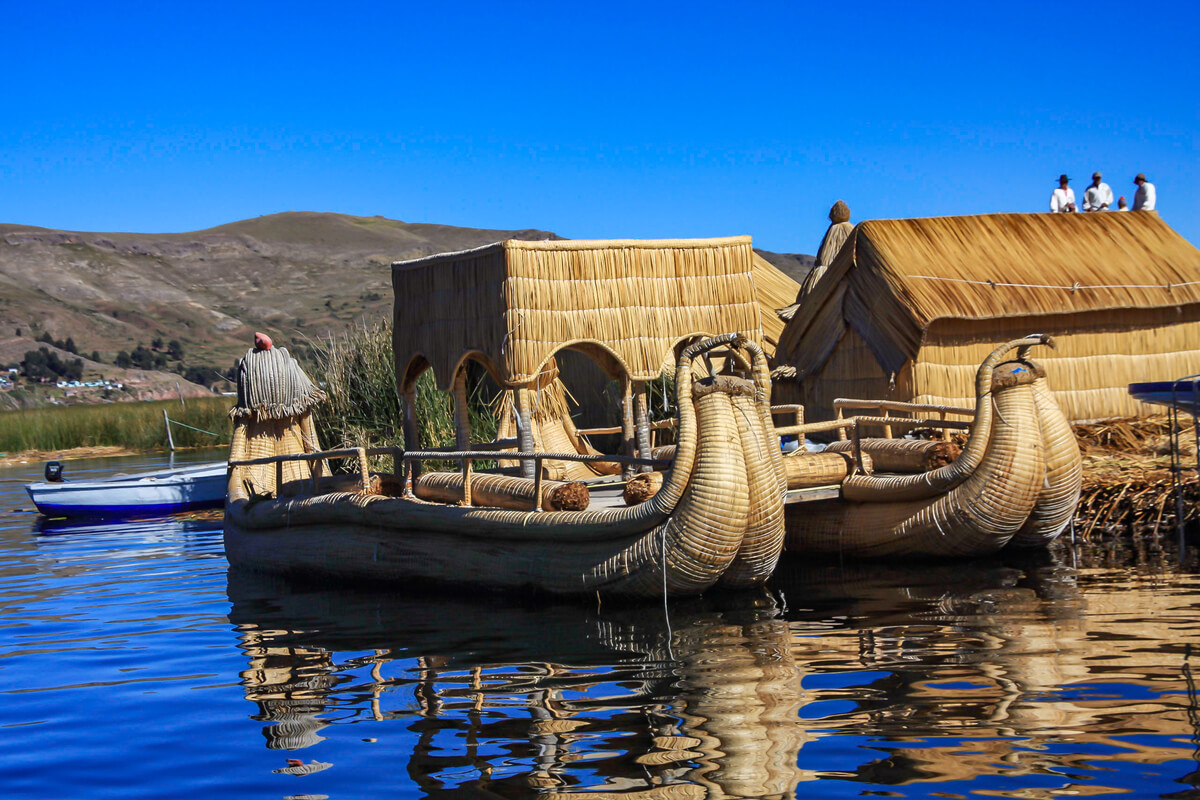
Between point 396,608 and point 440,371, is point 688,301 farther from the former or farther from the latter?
point 396,608

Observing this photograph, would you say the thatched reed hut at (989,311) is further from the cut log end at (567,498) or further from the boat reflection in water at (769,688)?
the cut log end at (567,498)

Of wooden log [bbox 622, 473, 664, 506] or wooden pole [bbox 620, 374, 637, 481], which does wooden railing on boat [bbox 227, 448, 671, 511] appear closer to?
wooden log [bbox 622, 473, 664, 506]

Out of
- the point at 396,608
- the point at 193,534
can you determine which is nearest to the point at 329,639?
the point at 396,608

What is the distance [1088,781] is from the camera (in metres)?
4.92

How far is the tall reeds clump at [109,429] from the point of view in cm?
3553

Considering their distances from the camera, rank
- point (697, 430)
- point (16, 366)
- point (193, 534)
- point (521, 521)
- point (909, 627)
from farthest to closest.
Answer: point (16, 366) < point (193, 534) < point (521, 521) < point (697, 430) < point (909, 627)

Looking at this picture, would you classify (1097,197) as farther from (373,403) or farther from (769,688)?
(769,688)

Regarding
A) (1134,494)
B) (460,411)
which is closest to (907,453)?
(1134,494)

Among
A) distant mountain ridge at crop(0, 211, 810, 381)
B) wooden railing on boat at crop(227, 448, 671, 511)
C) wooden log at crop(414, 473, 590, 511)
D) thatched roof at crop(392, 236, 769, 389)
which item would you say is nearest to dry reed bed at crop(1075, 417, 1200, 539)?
thatched roof at crop(392, 236, 769, 389)

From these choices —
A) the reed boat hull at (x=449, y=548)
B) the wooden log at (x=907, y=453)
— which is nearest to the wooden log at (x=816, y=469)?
the wooden log at (x=907, y=453)

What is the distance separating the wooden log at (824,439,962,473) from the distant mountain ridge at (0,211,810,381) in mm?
67149

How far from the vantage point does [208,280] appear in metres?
113

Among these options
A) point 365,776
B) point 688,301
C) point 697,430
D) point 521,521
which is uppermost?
point 688,301

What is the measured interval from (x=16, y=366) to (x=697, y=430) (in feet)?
224
